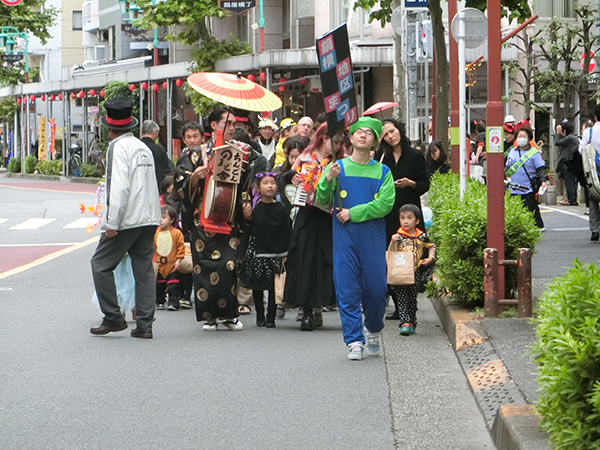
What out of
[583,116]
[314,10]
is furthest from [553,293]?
[314,10]

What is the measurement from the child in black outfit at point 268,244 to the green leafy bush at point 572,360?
5.54 meters

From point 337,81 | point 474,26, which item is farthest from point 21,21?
point 337,81

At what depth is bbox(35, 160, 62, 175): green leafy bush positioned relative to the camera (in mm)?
46550

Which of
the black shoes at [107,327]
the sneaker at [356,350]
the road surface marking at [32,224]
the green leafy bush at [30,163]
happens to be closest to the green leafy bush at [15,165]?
the green leafy bush at [30,163]

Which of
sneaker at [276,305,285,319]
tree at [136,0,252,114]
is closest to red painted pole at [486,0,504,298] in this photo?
sneaker at [276,305,285,319]

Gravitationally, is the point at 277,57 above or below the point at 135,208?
above

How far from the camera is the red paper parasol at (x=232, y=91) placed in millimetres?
9312

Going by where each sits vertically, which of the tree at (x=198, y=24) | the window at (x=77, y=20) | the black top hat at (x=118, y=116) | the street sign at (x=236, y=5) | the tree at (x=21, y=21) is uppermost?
the window at (x=77, y=20)

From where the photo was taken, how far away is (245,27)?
4447 cm

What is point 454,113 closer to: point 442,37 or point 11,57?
point 442,37

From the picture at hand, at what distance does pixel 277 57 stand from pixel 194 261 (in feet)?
74.7

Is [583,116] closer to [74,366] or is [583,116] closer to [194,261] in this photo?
[194,261]

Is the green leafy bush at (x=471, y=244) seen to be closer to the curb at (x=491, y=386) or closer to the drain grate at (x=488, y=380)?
the curb at (x=491, y=386)

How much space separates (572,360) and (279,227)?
6.16m
